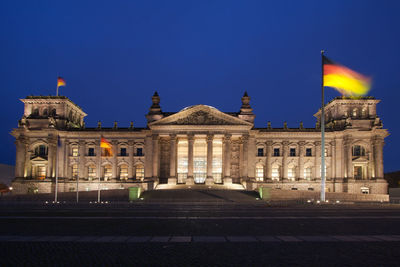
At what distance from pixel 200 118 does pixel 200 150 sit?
922 centimetres

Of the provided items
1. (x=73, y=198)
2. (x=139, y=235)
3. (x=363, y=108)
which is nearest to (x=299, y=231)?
(x=139, y=235)

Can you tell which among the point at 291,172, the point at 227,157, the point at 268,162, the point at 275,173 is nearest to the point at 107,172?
the point at 227,157

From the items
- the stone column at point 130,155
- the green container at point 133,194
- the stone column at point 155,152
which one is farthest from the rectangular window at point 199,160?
the green container at point 133,194

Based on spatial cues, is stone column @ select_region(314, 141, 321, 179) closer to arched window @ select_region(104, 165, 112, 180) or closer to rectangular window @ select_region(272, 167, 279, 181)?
rectangular window @ select_region(272, 167, 279, 181)

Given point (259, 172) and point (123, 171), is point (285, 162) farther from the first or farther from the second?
point (123, 171)

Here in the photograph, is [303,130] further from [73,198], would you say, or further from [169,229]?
[169,229]

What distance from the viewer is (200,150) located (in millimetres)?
77688

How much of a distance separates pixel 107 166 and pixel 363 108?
58.5m

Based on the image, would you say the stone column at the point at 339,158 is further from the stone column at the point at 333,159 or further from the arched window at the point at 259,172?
the arched window at the point at 259,172

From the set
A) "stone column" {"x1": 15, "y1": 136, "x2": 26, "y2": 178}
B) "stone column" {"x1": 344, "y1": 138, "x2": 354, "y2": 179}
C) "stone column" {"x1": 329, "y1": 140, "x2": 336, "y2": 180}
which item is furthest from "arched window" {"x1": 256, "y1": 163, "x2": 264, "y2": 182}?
"stone column" {"x1": 15, "y1": 136, "x2": 26, "y2": 178}

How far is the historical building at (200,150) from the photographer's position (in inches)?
2817

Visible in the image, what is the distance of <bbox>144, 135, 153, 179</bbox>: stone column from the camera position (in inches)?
2891

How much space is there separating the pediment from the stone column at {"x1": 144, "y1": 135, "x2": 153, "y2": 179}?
5566mm

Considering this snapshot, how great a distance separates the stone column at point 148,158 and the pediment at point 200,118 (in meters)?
5.57
